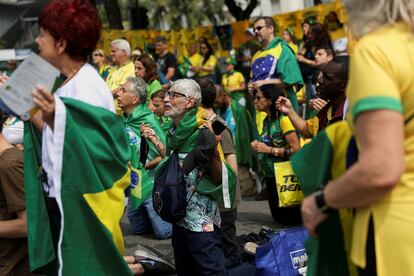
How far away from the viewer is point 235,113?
10453 mm

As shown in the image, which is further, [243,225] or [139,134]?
[243,225]

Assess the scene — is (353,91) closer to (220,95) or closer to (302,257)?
(302,257)

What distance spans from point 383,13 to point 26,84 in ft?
4.71

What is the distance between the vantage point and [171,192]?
193 inches

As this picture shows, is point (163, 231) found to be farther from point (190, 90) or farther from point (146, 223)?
point (190, 90)

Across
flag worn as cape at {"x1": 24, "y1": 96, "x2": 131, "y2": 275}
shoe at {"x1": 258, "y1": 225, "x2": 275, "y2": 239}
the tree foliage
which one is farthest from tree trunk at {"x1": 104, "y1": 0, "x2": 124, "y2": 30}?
the tree foliage

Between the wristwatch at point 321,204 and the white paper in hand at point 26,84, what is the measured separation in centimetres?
120

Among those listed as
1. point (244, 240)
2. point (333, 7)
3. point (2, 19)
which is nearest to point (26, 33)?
point (2, 19)

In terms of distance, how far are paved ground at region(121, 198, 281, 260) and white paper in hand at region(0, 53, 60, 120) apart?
4.07 metres

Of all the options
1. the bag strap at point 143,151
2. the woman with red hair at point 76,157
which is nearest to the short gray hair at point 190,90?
the bag strap at point 143,151

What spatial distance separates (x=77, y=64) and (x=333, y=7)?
423 inches

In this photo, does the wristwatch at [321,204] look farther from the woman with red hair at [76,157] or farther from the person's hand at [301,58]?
the person's hand at [301,58]

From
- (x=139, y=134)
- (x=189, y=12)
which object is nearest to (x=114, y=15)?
(x=139, y=134)

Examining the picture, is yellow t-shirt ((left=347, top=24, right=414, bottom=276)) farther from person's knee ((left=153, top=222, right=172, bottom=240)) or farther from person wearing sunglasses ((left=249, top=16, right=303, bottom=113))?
person wearing sunglasses ((left=249, top=16, right=303, bottom=113))
